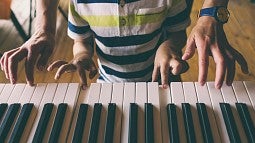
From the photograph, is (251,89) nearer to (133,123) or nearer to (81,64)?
(133,123)

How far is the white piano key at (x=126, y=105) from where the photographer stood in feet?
2.13

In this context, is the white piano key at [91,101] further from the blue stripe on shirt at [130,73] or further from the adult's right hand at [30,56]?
the blue stripe on shirt at [130,73]

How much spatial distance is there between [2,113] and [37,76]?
5.49 feet

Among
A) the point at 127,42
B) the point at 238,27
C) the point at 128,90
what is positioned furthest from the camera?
the point at 238,27

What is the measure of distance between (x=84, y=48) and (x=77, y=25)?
0.24 feet

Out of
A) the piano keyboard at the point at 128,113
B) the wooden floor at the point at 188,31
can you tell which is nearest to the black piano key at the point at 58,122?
the piano keyboard at the point at 128,113

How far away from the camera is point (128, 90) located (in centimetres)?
76

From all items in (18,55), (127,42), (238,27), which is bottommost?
(238,27)

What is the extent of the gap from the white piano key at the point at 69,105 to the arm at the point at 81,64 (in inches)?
1.1

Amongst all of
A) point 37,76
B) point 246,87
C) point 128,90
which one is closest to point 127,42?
point 128,90

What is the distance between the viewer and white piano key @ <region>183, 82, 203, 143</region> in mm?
646

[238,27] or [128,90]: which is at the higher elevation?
[128,90]

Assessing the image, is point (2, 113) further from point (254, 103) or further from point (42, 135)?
point (254, 103)

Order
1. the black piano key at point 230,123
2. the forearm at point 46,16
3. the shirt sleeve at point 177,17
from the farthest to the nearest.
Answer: the shirt sleeve at point 177,17 < the forearm at point 46,16 < the black piano key at point 230,123
